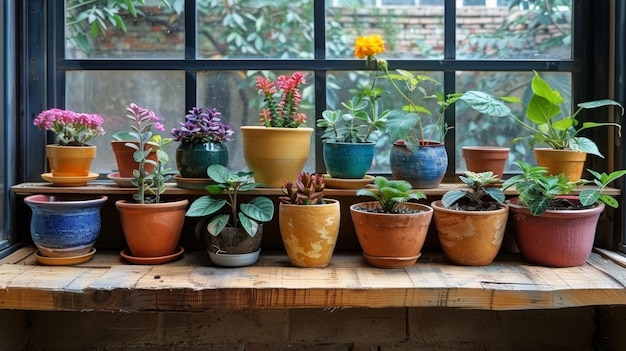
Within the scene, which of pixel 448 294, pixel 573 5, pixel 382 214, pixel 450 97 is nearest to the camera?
pixel 448 294

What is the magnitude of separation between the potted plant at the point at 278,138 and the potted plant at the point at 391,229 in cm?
23

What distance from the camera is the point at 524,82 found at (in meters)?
1.65

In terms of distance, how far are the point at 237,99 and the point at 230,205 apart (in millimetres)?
419

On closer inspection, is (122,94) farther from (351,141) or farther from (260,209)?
(351,141)

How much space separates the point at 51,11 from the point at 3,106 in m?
0.35

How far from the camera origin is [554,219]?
4.28 feet

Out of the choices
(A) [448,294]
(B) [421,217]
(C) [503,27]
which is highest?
(C) [503,27]

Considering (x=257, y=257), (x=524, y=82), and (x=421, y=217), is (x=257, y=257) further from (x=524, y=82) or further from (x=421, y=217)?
(x=524, y=82)

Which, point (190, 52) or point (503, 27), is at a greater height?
point (503, 27)

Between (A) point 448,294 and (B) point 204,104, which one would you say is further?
(B) point 204,104

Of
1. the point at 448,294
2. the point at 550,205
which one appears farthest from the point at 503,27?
the point at 448,294

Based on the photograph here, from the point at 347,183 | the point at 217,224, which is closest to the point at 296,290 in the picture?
the point at 217,224

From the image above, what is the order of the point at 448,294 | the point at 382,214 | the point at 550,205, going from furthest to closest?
the point at 550,205 < the point at 382,214 < the point at 448,294

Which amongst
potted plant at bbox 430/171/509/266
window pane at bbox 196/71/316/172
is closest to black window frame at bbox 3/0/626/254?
window pane at bbox 196/71/316/172
